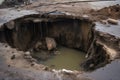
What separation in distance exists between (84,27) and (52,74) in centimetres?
562

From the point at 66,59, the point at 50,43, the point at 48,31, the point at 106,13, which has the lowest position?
the point at 66,59

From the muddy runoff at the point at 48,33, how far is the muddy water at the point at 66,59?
26cm

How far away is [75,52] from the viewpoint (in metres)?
12.6

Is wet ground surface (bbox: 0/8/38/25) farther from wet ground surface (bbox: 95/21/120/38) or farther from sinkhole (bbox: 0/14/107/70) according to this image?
wet ground surface (bbox: 95/21/120/38)

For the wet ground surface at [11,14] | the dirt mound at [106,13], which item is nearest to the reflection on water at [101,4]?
→ the dirt mound at [106,13]

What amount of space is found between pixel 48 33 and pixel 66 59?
7.53 ft

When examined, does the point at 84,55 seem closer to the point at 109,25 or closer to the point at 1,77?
the point at 109,25

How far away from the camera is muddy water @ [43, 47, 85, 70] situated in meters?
11.0

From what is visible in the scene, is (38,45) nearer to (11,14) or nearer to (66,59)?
(66,59)

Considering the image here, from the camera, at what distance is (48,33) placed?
13.5 meters

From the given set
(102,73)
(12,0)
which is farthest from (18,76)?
(12,0)

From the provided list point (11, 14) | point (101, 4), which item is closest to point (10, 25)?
point (11, 14)

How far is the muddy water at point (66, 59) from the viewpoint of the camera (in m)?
11.0

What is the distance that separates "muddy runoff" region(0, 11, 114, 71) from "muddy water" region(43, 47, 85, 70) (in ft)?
0.85
